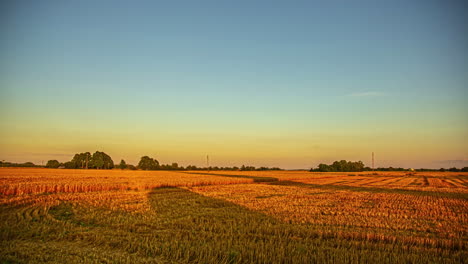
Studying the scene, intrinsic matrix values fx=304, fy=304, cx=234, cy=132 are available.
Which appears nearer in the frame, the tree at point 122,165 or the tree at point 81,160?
the tree at point 81,160

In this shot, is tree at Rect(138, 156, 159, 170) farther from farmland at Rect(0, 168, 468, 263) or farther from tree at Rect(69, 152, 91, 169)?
farmland at Rect(0, 168, 468, 263)

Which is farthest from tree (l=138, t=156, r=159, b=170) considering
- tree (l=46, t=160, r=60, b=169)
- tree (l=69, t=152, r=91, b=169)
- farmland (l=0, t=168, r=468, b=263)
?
farmland (l=0, t=168, r=468, b=263)

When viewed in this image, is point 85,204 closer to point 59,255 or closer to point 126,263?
point 59,255

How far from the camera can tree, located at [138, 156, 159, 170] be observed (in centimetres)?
15100

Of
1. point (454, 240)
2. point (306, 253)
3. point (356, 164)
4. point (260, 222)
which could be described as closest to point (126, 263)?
point (306, 253)

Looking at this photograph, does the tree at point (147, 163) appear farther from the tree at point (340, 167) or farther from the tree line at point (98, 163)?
the tree at point (340, 167)

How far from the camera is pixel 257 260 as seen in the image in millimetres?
8219

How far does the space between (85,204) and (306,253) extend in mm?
14623

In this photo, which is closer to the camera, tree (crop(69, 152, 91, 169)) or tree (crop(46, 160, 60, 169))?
tree (crop(69, 152, 91, 169))

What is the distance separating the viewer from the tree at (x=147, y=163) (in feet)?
495

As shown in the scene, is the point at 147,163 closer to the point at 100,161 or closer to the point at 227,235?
the point at 100,161

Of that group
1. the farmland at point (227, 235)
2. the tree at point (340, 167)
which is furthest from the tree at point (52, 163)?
the farmland at point (227, 235)

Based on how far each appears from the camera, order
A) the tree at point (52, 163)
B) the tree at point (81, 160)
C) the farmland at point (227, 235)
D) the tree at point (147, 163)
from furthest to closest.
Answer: the tree at point (147, 163) → the tree at point (52, 163) → the tree at point (81, 160) → the farmland at point (227, 235)

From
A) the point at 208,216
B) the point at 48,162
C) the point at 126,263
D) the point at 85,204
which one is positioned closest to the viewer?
the point at 126,263
